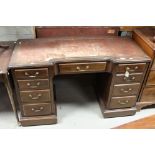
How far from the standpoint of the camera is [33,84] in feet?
5.01

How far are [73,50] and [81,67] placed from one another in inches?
7.4

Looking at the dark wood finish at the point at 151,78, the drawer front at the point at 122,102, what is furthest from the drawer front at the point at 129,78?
the drawer front at the point at 122,102

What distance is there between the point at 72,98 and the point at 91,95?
0.79ft

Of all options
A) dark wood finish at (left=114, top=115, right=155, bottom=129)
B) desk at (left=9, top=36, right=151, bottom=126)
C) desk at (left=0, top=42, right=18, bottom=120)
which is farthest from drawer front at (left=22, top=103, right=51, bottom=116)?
dark wood finish at (left=114, top=115, right=155, bottom=129)

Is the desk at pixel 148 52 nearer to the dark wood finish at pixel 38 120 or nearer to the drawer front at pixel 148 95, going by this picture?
the drawer front at pixel 148 95

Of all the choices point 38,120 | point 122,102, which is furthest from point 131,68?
point 38,120

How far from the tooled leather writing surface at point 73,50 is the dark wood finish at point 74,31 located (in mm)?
102

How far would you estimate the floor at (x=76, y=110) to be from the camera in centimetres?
183

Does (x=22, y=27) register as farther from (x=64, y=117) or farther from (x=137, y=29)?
(x=137, y=29)

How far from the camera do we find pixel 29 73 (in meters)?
1.45

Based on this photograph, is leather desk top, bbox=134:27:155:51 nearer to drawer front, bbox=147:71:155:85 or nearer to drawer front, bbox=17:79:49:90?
drawer front, bbox=147:71:155:85

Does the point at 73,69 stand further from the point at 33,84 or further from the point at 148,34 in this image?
the point at 148,34

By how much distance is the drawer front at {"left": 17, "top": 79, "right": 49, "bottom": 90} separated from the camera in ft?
4.94

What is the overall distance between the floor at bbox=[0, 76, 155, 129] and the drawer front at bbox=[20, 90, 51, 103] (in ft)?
1.05
